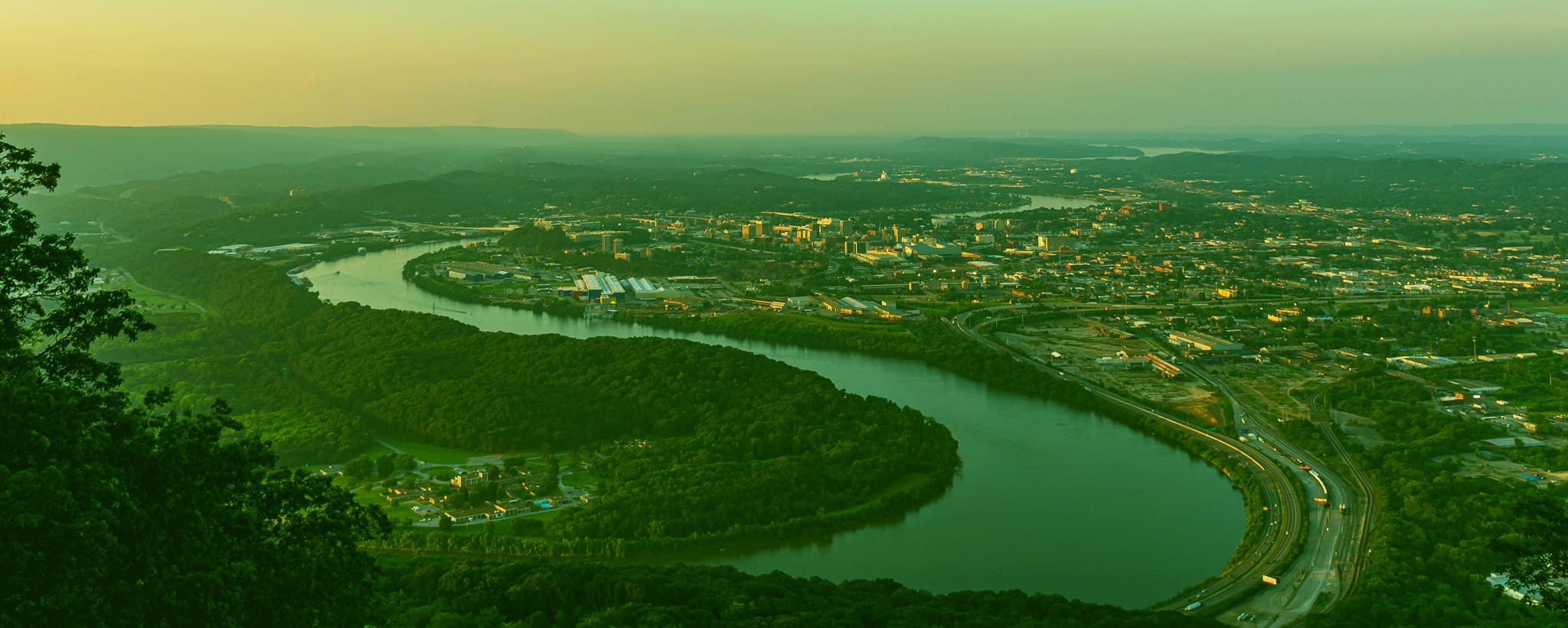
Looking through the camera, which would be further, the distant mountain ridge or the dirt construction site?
the distant mountain ridge

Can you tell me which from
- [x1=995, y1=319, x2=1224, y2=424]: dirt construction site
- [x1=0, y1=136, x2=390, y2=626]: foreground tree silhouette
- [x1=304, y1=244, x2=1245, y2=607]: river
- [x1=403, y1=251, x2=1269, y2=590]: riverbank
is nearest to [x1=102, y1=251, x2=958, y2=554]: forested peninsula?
[x1=304, y1=244, x2=1245, y2=607]: river

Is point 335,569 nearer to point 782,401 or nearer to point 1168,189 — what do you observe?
point 782,401

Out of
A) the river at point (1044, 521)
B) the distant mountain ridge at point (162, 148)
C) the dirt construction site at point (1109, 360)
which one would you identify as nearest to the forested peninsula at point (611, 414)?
the river at point (1044, 521)

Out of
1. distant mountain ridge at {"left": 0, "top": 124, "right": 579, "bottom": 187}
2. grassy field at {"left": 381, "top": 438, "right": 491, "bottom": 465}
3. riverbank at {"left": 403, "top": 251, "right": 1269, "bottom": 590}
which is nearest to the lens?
riverbank at {"left": 403, "top": 251, "right": 1269, "bottom": 590}

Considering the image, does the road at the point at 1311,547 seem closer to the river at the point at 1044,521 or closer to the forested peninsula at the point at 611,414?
the river at the point at 1044,521

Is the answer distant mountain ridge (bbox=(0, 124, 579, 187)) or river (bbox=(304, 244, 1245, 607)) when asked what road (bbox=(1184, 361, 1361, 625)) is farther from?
distant mountain ridge (bbox=(0, 124, 579, 187))

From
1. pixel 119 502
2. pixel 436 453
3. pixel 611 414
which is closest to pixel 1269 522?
pixel 611 414

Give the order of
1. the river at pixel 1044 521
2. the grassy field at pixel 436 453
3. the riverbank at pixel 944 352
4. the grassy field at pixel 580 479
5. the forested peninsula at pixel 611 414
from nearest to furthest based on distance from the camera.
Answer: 1. the river at pixel 1044 521
2. the forested peninsula at pixel 611 414
3. the grassy field at pixel 580 479
4. the riverbank at pixel 944 352
5. the grassy field at pixel 436 453
